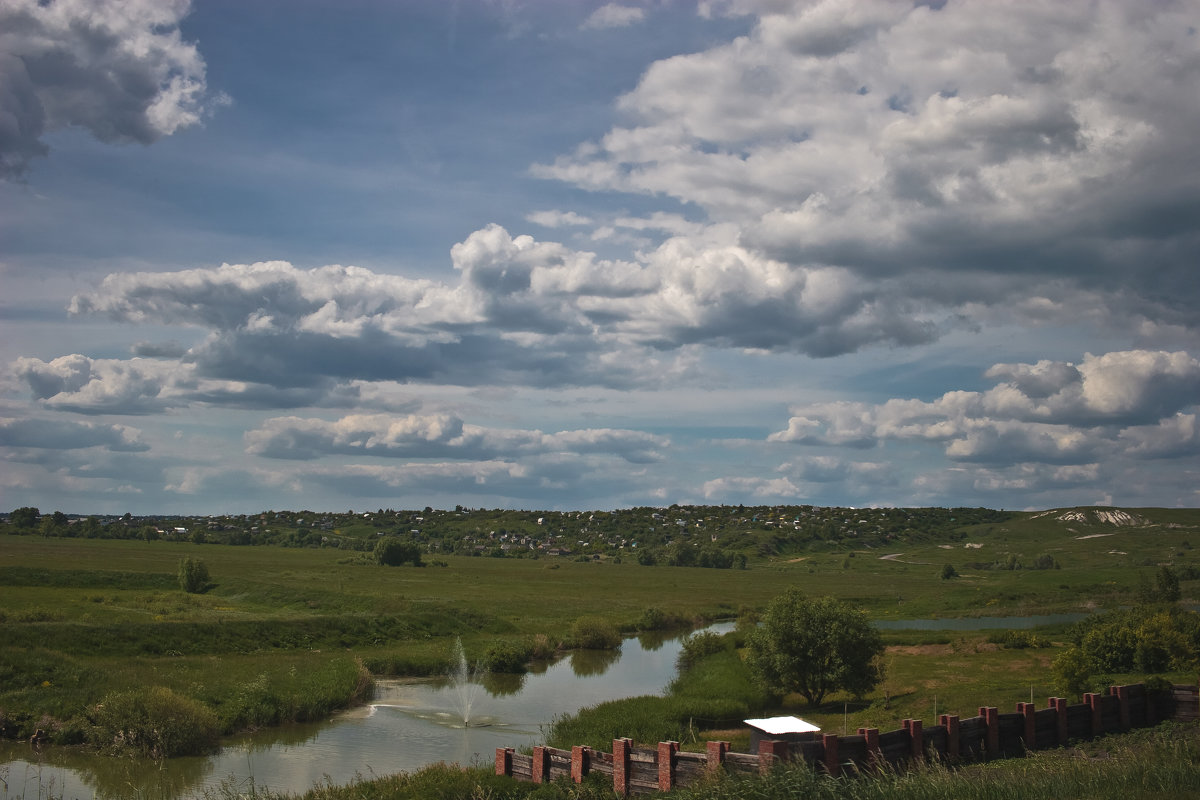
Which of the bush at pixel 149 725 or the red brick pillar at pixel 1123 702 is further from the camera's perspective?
the bush at pixel 149 725

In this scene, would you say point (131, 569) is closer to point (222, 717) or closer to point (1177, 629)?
point (222, 717)

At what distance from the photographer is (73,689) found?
38406mm

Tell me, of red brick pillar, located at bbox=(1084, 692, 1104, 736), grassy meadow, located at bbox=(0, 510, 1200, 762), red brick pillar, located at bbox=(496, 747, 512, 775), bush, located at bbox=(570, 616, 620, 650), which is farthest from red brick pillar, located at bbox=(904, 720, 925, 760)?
bush, located at bbox=(570, 616, 620, 650)

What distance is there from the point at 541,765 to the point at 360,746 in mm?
17280

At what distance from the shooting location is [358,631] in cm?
6756

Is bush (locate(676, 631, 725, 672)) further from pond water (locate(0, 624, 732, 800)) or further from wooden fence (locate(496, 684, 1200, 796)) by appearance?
wooden fence (locate(496, 684, 1200, 796))

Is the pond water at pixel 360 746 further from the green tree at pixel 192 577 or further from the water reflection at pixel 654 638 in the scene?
the green tree at pixel 192 577

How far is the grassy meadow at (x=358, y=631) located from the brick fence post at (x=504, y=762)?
45.2 ft

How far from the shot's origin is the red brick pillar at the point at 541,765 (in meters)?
22.0

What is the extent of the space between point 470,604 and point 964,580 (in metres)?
98.4

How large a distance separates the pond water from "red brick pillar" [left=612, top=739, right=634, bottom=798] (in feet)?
26.7

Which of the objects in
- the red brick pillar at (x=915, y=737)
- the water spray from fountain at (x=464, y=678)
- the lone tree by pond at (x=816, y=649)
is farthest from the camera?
the water spray from fountain at (x=464, y=678)

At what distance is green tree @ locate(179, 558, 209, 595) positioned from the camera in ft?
300

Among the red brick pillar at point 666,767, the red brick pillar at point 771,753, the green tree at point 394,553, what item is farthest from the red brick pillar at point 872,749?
the green tree at point 394,553
